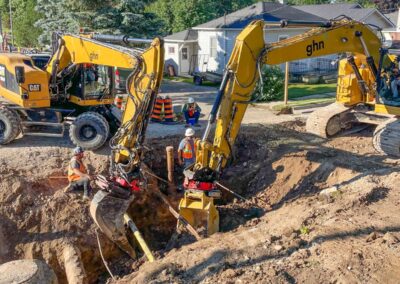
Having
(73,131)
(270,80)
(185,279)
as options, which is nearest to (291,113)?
(270,80)

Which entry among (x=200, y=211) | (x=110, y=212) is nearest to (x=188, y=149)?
(x=200, y=211)

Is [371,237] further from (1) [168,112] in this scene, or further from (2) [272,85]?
(2) [272,85]

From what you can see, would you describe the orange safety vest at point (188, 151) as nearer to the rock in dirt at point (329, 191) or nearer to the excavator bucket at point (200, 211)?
the excavator bucket at point (200, 211)

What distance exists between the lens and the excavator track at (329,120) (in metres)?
15.2

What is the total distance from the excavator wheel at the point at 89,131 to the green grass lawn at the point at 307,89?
13.4 m

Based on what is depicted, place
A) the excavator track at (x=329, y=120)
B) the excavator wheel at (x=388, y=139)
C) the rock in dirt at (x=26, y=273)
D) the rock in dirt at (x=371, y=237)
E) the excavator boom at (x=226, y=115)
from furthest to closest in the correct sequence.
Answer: the excavator track at (x=329, y=120), the excavator wheel at (x=388, y=139), the excavator boom at (x=226, y=115), the rock in dirt at (x=371, y=237), the rock in dirt at (x=26, y=273)

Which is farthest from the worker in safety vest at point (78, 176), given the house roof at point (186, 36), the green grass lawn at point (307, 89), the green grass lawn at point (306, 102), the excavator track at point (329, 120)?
the house roof at point (186, 36)


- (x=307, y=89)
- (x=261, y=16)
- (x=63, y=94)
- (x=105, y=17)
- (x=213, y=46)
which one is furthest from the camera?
(x=213, y=46)

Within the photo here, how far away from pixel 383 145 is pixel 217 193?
17.6ft

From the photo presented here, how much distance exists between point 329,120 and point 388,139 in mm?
2523

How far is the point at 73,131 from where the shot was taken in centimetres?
1345

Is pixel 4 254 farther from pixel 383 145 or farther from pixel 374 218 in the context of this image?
pixel 383 145

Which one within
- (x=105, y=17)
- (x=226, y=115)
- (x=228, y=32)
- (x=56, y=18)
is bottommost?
(x=226, y=115)

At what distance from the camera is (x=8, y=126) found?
1351 centimetres
